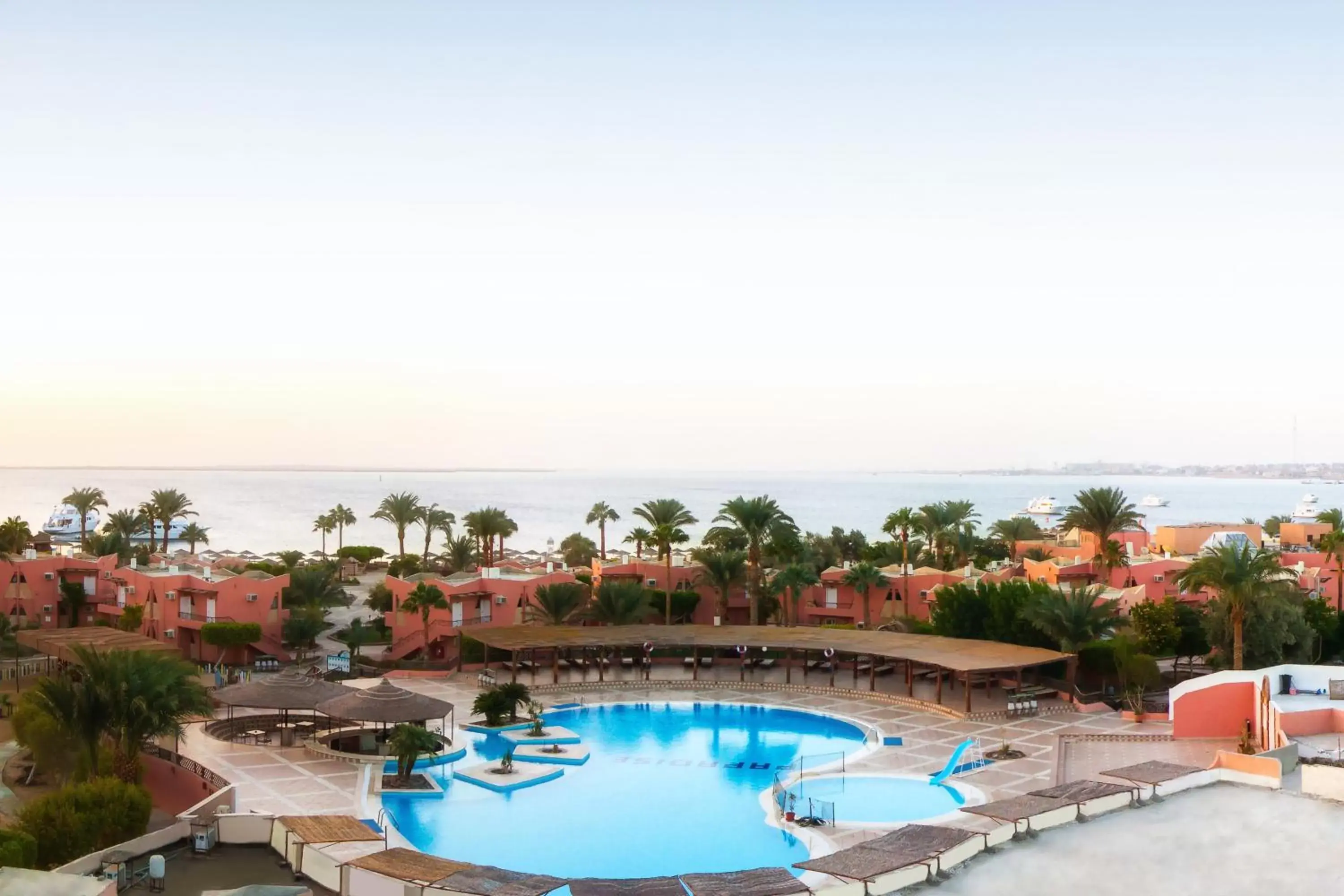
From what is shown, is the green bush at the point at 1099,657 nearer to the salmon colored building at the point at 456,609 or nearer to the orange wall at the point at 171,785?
the salmon colored building at the point at 456,609

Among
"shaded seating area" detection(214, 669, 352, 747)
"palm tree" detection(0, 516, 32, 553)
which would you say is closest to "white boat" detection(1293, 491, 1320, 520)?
"palm tree" detection(0, 516, 32, 553)

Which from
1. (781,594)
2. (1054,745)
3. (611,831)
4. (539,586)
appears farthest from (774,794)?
(781,594)

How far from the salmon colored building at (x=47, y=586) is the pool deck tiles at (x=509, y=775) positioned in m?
28.9

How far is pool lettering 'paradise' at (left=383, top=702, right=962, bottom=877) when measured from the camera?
925 inches

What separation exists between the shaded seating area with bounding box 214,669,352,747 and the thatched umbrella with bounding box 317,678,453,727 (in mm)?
644

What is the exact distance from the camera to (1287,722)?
2661cm

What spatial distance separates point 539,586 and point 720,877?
32537 millimetres

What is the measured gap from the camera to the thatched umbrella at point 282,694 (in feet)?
102

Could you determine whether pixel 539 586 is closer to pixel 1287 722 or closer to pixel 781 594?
pixel 781 594

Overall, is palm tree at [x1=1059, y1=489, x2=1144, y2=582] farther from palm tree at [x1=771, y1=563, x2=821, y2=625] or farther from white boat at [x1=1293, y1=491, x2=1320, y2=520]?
white boat at [x1=1293, y1=491, x2=1320, y2=520]

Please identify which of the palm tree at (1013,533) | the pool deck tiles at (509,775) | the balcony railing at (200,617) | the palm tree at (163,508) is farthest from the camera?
the palm tree at (1013,533)

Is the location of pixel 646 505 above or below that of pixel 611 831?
above

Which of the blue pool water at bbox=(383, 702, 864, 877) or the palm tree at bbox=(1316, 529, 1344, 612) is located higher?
the palm tree at bbox=(1316, 529, 1344, 612)

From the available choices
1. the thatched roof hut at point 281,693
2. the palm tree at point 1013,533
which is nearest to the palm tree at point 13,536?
the thatched roof hut at point 281,693
